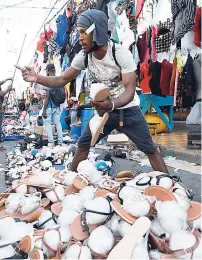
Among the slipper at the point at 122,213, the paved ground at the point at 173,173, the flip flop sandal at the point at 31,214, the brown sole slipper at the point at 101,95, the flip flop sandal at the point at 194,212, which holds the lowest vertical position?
the paved ground at the point at 173,173

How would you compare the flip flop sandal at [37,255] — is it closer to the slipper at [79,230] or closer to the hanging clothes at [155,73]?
the slipper at [79,230]

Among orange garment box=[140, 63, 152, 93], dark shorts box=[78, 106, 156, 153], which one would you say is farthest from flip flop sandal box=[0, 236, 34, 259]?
orange garment box=[140, 63, 152, 93]

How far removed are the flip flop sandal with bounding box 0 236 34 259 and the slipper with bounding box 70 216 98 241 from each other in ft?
0.79

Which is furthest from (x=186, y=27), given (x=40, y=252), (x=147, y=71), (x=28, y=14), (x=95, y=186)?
(x=28, y=14)

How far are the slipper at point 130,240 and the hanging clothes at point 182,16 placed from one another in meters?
3.83

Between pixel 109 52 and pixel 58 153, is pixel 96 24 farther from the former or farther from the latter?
pixel 58 153

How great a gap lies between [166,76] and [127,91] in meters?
3.57

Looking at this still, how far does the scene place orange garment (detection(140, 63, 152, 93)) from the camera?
6.50m

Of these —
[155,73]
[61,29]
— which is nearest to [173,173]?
[155,73]

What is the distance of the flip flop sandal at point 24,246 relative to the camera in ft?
6.40

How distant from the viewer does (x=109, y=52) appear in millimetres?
3068

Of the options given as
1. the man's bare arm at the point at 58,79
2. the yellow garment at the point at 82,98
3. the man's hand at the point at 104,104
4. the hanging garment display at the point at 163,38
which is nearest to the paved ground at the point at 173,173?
the man's hand at the point at 104,104

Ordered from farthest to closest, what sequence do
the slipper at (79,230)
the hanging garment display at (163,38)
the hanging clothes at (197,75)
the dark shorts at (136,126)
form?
the hanging garment display at (163,38), the hanging clothes at (197,75), the dark shorts at (136,126), the slipper at (79,230)

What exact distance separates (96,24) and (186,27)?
2505mm
